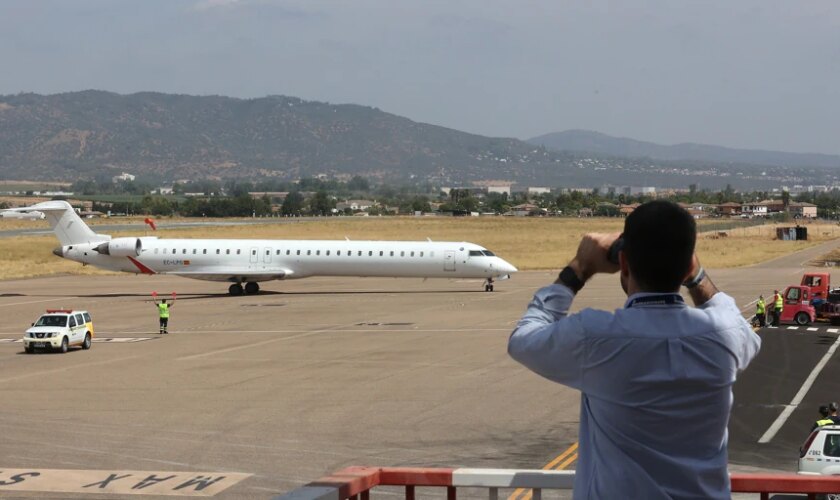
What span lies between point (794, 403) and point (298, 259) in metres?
34.3

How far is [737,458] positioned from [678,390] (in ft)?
50.6

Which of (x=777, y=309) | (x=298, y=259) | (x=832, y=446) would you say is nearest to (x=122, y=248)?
(x=298, y=259)

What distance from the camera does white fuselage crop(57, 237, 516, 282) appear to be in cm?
5450

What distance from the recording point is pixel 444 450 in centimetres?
1905

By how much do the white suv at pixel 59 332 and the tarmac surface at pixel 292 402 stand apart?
51 centimetres

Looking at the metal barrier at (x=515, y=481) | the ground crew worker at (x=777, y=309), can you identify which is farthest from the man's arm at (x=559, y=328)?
the ground crew worker at (x=777, y=309)

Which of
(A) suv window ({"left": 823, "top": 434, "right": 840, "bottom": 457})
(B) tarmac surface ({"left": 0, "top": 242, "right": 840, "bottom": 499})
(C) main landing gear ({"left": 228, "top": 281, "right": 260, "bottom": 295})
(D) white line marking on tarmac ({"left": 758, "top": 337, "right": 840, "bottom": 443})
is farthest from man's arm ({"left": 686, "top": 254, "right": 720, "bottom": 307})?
(C) main landing gear ({"left": 228, "top": 281, "right": 260, "bottom": 295})

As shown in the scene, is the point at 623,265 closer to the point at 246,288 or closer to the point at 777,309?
the point at 777,309

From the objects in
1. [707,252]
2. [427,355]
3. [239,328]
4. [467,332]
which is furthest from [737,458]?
[707,252]

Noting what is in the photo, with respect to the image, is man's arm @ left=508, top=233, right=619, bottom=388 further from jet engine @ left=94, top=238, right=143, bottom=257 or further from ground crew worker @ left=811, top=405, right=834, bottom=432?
jet engine @ left=94, top=238, right=143, bottom=257

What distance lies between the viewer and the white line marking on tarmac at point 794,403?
21.0m

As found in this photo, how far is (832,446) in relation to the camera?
15.6m

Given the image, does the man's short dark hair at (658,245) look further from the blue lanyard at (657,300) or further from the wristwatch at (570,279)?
the wristwatch at (570,279)

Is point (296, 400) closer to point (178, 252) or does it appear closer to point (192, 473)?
point (192, 473)
